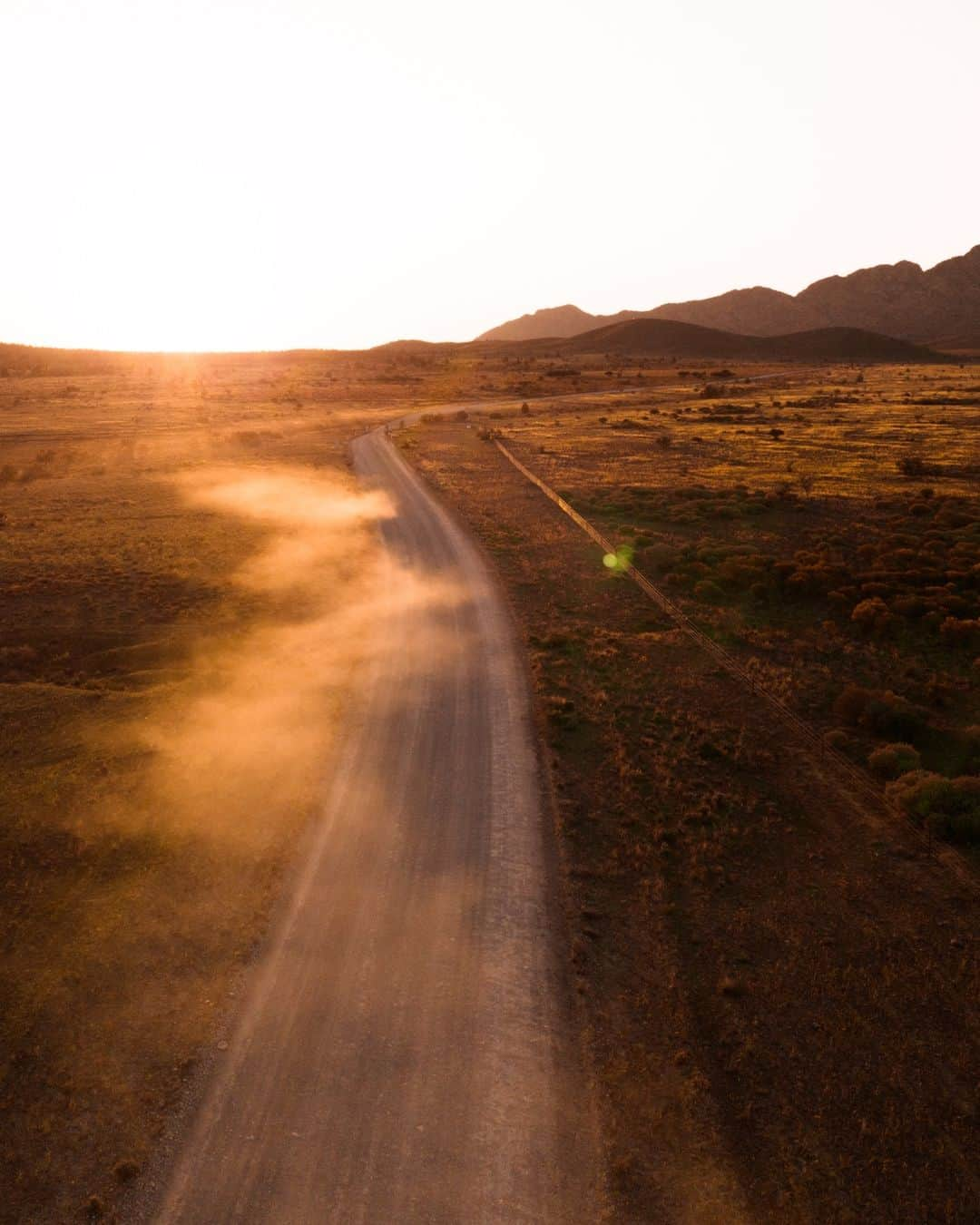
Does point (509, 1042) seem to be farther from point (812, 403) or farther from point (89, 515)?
point (812, 403)

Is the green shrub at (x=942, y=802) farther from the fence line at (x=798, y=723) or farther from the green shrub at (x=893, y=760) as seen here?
the green shrub at (x=893, y=760)

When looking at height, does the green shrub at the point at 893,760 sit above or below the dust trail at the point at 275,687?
below

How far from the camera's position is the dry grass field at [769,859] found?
10.1 m

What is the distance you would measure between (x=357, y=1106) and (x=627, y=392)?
5432 inches

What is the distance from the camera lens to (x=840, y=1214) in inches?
368

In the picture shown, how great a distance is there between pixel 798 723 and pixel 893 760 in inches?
117

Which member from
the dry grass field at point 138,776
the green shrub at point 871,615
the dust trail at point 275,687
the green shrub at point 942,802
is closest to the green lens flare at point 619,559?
the dust trail at point 275,687

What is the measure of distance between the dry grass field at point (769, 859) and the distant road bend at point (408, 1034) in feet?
3.24

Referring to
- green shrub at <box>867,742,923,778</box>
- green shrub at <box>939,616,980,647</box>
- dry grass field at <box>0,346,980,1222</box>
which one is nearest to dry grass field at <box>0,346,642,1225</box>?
dry grass field at <box>0,346,980,1222</box>

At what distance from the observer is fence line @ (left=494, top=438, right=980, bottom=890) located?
16094mm

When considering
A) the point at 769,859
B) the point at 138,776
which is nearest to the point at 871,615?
the point at 769,859

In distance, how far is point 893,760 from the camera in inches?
755

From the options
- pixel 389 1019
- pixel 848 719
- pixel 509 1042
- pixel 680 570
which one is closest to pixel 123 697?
pixel 389 1019

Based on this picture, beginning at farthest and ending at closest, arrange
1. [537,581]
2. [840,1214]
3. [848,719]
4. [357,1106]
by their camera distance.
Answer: [537,581] → [848,719] → [357,1106] → [840,1214]
